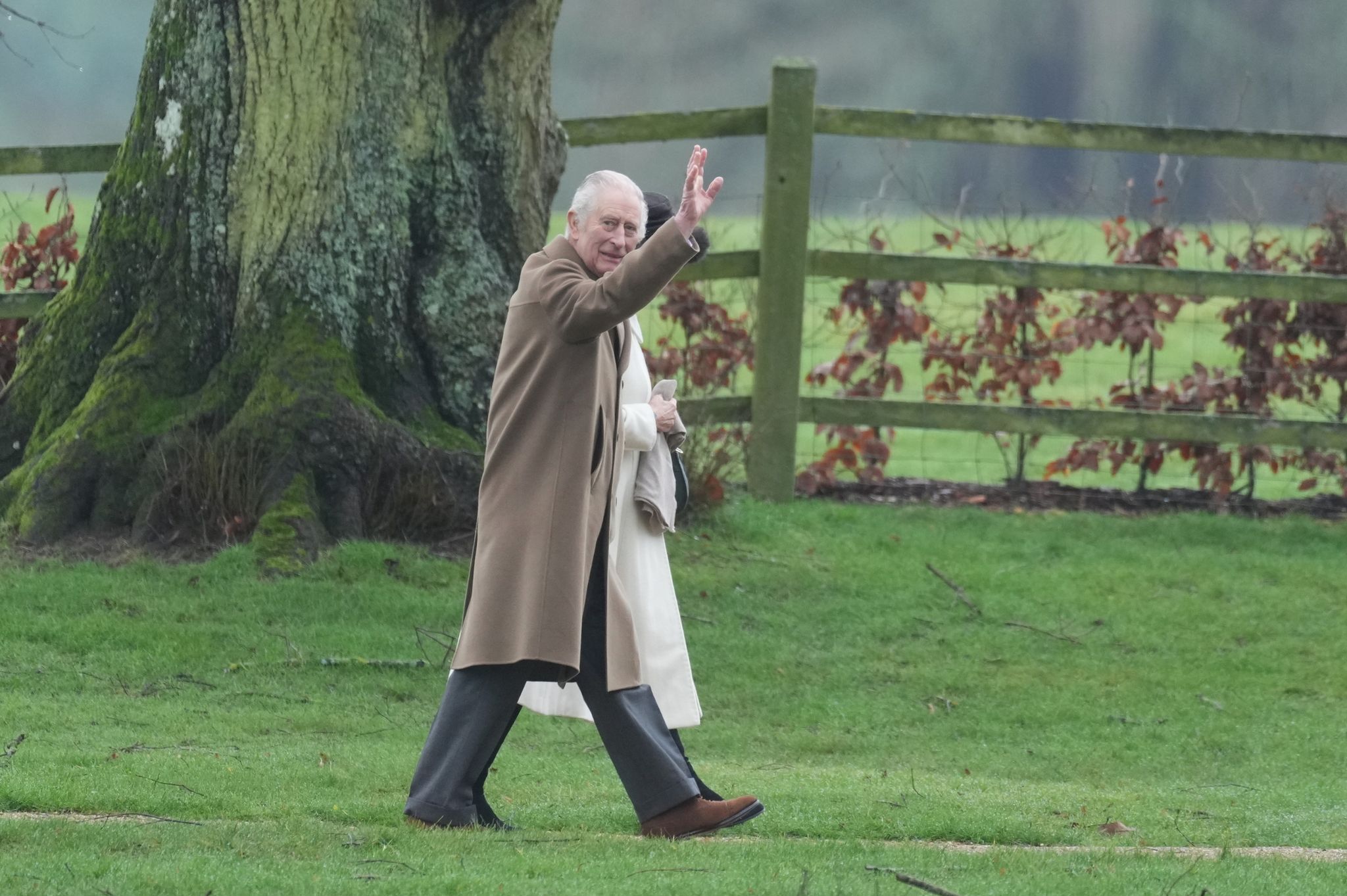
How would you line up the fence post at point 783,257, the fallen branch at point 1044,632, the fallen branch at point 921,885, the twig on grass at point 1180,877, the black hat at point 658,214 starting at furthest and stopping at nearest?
the fence post at point 783,257 < the fallen branch at point 1044,632 < the black hat at point 658,214 < the twig on grass at point 1180,877 < the fallen branch at point 921,885

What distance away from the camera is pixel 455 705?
4.53 m

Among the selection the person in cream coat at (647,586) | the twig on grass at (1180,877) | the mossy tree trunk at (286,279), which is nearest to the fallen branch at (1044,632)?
the mossy tree trunk at (286,279)

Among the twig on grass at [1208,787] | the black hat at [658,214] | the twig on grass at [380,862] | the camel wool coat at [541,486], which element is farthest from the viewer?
the twig on grass at [1208,787]

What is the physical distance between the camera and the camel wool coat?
4.42m

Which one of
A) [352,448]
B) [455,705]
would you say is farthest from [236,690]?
[455,705]

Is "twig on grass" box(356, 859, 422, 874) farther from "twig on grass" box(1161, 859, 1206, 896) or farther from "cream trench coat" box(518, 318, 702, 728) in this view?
"twig on grass" box(1161, 859, 1206, 896)

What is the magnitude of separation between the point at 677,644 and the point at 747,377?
Answer: 7.74 metres

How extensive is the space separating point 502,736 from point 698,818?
550 mm

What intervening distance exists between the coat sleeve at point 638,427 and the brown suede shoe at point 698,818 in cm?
96

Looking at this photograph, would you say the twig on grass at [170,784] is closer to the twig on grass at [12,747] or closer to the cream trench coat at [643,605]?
the twig on grass at [12,747]

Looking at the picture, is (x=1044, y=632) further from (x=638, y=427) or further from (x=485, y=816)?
(x=485, y=816)

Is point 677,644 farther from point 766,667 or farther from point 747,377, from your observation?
point 747,377

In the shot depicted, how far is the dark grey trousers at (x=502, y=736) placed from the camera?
4.51 metres

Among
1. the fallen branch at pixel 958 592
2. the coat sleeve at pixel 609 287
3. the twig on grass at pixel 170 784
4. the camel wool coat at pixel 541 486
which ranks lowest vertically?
the twig on grass at pixel 170 784
